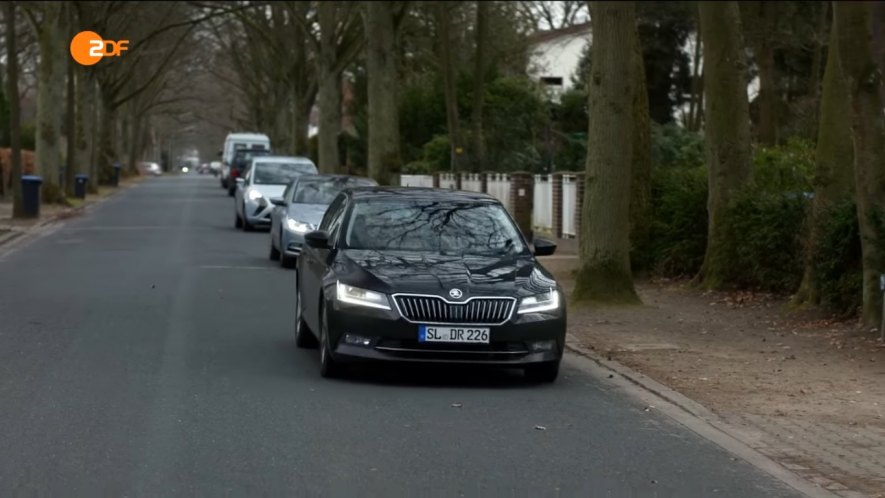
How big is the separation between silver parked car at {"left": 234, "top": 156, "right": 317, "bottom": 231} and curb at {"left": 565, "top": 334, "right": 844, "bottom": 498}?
19.5 m

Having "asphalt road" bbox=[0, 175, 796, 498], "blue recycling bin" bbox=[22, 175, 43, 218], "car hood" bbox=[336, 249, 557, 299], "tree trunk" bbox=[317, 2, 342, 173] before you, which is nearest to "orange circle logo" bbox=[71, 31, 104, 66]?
"tree trunk" bbox=[317, 2, 342, 173]

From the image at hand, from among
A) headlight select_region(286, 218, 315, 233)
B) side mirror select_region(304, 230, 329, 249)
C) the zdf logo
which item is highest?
the zdf logo

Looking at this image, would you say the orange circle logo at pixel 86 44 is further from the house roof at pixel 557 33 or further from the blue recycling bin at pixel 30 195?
the house roof at pixel 557 33

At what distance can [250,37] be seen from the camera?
60.1 metres

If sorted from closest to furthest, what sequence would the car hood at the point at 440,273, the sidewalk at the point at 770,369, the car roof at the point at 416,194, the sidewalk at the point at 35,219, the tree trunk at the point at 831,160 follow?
the sidewalk at the point at 770,369 < the car hood at the point at 440,273 < the car roof at the point at 416,194 < the tree trunk at the point at 831,160 < the sidewalk at the point at 35,219

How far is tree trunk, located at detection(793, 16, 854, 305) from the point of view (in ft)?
52.8

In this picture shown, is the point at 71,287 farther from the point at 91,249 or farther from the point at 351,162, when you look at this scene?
the point at 351,162

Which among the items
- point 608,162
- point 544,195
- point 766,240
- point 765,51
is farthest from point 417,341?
point 765,51

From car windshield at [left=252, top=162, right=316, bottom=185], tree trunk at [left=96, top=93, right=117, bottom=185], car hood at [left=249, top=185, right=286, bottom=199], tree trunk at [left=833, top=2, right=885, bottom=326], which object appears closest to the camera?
tree trunk at [left=833, top=2, right=885, bottom=326]

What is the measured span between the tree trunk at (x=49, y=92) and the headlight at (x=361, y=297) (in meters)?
30.3

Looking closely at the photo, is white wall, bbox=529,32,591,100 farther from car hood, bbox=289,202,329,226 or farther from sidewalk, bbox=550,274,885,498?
sidewalk, bbox=550,274,885,498

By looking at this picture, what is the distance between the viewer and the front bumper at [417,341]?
439 inches

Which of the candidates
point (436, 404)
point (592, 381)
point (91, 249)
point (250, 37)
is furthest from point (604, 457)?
point (250, 37)

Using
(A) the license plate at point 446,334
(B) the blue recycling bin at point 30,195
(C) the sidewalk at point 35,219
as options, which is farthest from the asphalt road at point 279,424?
(B) the blue recycling bin at point 30,195
